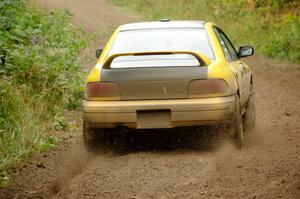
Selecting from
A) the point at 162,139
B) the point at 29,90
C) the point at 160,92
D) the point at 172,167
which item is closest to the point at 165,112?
the point at 160,92

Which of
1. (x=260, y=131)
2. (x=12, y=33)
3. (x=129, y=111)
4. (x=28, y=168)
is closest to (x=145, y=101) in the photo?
(x=129, y=111)

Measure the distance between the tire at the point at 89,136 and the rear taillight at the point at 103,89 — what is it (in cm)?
Answer: 36

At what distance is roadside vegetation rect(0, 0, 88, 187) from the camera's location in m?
8.70

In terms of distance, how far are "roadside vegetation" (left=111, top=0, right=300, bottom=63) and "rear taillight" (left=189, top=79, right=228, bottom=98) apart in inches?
478

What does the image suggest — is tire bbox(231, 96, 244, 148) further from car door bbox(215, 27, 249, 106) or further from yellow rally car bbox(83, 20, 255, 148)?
car door bbox(215, 27, 249, 106)

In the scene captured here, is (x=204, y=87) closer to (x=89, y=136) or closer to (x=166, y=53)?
A: (x=166, y=53)

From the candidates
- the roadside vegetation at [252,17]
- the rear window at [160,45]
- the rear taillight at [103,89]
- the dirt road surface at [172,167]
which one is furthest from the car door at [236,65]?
the roadside vegetation at [252,17]

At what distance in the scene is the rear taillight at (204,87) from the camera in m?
7.90

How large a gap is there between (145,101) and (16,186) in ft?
5.68

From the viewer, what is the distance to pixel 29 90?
33.2 ft

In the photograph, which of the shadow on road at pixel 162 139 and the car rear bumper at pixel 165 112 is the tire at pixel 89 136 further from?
the car rear bumper at pixel 165 112

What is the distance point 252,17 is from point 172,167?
18217mm

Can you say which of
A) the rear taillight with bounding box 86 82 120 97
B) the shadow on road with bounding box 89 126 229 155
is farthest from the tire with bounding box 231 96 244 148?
the rear taillight with bounding box 86 82 120 97

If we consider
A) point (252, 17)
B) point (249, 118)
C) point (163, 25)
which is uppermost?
point (163, 25)
